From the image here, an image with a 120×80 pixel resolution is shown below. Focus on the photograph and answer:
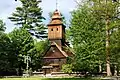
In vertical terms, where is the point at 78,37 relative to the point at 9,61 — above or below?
above

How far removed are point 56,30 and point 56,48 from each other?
3941 mm

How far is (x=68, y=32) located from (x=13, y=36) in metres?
11.9

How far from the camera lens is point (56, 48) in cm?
5844

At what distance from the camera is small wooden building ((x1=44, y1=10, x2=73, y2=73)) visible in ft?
189

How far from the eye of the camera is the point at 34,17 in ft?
234

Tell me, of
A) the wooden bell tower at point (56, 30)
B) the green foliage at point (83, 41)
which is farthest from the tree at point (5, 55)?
the wooden bell tower at point (56, 30)

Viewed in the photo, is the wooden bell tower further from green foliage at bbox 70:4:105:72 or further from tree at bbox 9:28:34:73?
green foliage at bbox 70:4:105:72

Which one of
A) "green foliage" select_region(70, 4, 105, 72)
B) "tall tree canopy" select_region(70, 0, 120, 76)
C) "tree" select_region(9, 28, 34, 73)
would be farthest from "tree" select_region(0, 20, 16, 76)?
"tall tree canopy" select_region(70, 0, 120, 76)

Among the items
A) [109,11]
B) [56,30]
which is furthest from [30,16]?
[109,11]

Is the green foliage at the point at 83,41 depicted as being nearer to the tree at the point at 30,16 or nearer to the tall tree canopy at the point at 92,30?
the tall tree canopy at the point at 92,30

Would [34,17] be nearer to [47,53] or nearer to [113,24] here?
[47,53]

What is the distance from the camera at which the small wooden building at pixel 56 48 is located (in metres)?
57.7

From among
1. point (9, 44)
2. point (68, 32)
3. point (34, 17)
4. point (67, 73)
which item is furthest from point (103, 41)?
point (34, 17)

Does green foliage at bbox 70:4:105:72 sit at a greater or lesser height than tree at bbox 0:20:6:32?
lesser
